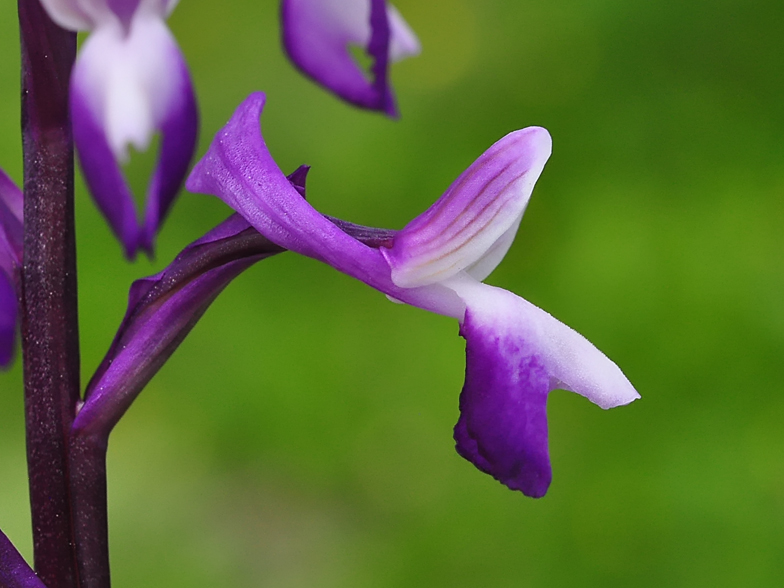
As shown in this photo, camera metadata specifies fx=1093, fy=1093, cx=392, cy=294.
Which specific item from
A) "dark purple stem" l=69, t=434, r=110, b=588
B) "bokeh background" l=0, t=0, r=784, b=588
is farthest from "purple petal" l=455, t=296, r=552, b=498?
"bokeh background" l=0, t=0, r=784, b=588

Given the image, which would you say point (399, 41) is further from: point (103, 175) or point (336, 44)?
point (103, 175)

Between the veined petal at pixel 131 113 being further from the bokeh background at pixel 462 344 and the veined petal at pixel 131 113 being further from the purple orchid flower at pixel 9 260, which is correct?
the bokeh background at pixel 462 344

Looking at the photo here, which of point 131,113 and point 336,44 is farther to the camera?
point 336,44

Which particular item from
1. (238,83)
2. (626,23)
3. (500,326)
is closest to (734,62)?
(626,23)

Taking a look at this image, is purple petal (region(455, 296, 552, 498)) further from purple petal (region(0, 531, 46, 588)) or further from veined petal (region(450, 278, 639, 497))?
purple petal (region(0, 531, 46, 588))

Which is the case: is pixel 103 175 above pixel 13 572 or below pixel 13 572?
above

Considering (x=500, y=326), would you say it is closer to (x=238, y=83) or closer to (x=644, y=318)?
(x=644, y=318)

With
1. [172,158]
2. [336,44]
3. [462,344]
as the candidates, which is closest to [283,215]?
[172,158]
